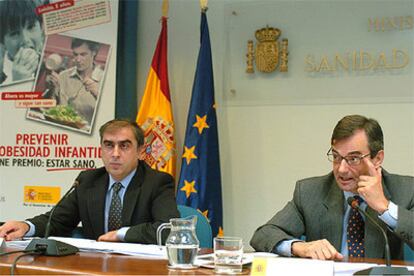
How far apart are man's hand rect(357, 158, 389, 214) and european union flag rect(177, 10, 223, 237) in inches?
64.8

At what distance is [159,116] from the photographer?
388cm

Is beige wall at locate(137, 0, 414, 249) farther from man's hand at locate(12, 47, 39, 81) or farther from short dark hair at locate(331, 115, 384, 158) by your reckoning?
short dark hair at locate(331, 115, 384, 158)

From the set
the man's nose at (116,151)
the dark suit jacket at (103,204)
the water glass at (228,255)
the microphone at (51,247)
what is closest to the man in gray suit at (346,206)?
the water glass at (228,255)

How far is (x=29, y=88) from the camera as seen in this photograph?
4.12 metres

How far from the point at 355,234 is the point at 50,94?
2.58 m

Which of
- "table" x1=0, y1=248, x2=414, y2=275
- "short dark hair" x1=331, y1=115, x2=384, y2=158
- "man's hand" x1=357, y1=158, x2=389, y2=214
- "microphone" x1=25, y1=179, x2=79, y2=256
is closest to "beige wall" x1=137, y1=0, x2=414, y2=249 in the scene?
"short dark hair" x1=331, y1=115, x2=384, y2=158

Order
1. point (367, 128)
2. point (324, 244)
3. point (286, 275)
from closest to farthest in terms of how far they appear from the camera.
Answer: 1. point (286, 275)
2. point (324, 244)
3. point (367, 128)

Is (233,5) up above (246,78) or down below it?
above

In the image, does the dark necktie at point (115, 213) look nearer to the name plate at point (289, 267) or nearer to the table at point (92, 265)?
the table at point (92, 265)

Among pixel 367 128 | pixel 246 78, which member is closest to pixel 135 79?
pixel 246 78

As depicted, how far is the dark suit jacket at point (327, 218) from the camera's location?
7.11ft

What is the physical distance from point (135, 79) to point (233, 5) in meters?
0.89

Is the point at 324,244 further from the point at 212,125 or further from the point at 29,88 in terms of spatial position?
the point at 29,88

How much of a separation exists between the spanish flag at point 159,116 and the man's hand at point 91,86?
0.33 m
